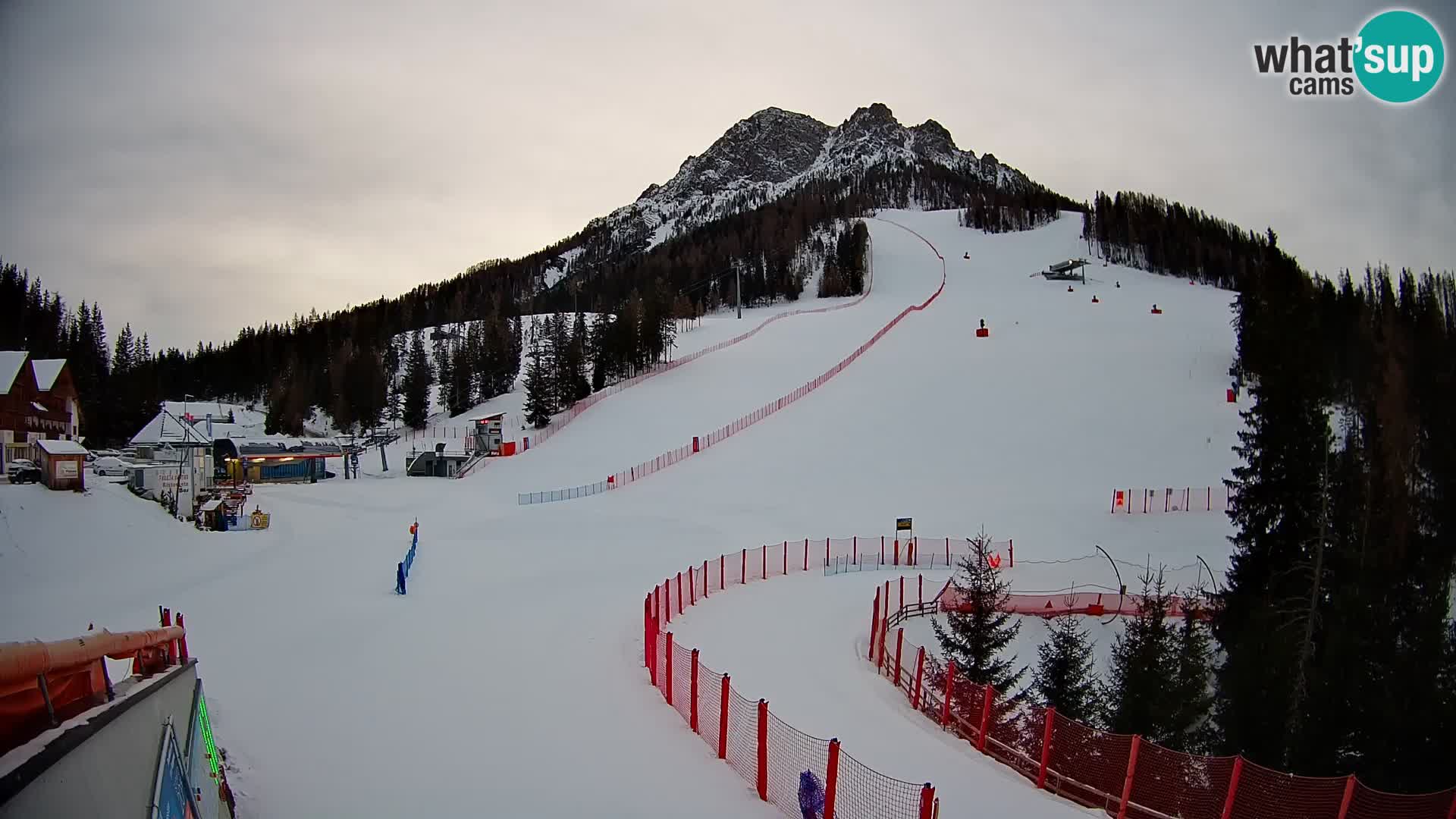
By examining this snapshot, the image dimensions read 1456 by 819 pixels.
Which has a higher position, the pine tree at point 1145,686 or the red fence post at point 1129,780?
the red fence post at point 1129,780

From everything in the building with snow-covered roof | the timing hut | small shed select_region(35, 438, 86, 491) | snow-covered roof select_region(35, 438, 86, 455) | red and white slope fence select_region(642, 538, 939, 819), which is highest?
the timing hut

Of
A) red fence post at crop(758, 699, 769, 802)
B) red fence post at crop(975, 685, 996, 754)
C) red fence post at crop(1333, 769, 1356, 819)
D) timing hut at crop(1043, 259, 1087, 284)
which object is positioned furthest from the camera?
timing hut at crop(1043, 259, 1087, 284)

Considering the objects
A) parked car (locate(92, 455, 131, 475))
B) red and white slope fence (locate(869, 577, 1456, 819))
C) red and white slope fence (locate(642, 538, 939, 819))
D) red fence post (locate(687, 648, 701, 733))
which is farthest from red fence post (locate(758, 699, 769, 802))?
parked car (locate(92, 455, 131, 475))

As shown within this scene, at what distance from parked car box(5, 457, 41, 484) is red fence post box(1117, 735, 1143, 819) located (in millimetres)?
30501

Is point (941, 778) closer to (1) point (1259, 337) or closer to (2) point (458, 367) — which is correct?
(1) point (1259, 337)

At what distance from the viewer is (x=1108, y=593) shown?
2330 cm

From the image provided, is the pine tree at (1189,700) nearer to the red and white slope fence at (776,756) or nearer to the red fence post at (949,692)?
the red fence post at (949,692)

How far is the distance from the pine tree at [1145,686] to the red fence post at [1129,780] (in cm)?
736

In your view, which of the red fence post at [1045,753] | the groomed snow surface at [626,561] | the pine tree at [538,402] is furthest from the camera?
the pine tree at [538,402]

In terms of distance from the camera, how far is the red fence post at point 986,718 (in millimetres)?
10570

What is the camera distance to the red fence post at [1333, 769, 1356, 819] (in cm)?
749

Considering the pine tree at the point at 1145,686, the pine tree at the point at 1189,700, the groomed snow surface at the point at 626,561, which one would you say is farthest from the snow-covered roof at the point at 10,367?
the pine tree at the point at 1189,700

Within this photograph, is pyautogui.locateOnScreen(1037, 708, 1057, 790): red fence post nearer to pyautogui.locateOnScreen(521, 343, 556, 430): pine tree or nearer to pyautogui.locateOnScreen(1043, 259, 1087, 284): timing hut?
pyautogui.locateOnScreen(521, 343, 556, 430): pine tree

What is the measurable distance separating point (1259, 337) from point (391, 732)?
27574 millimetres
